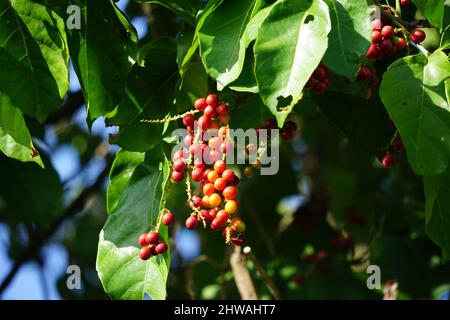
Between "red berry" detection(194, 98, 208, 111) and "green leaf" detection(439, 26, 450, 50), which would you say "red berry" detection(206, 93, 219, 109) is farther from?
"green leaf" detection(439, 26, 450, 50)

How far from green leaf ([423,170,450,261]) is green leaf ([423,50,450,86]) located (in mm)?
187

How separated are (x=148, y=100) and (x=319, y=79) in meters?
0.42

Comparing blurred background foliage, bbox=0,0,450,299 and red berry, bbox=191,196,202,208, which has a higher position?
red berry, bbox=191,196,202,208

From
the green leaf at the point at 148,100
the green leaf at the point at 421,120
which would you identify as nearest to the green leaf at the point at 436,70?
the green leaf at the point at 421,120

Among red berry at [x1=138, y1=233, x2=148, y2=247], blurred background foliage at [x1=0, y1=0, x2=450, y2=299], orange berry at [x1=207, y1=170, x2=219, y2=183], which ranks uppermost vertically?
orange berry at [x1=207, y1=170, x2=219, y2=183]

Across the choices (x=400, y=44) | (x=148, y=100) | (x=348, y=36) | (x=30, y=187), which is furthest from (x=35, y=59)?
(x=30, y=187)

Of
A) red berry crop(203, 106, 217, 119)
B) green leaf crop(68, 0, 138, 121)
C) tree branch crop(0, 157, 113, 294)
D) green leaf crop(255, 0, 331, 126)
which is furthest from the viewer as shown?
tree branch crop(0, 157, 113, 294)

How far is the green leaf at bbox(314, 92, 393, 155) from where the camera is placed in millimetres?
1931

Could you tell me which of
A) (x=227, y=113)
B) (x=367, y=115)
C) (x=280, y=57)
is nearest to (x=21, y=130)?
(x=227, y=113)

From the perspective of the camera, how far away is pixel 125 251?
1821 millimetres

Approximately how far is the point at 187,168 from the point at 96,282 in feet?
5.17

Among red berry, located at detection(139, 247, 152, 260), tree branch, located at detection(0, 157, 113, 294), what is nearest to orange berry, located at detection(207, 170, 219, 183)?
red berry, located at detection(139, 247, 152, 260)

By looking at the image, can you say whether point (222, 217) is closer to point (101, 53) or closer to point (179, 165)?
point (179, 165)

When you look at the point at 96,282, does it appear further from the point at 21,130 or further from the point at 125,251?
the point at 21,130
